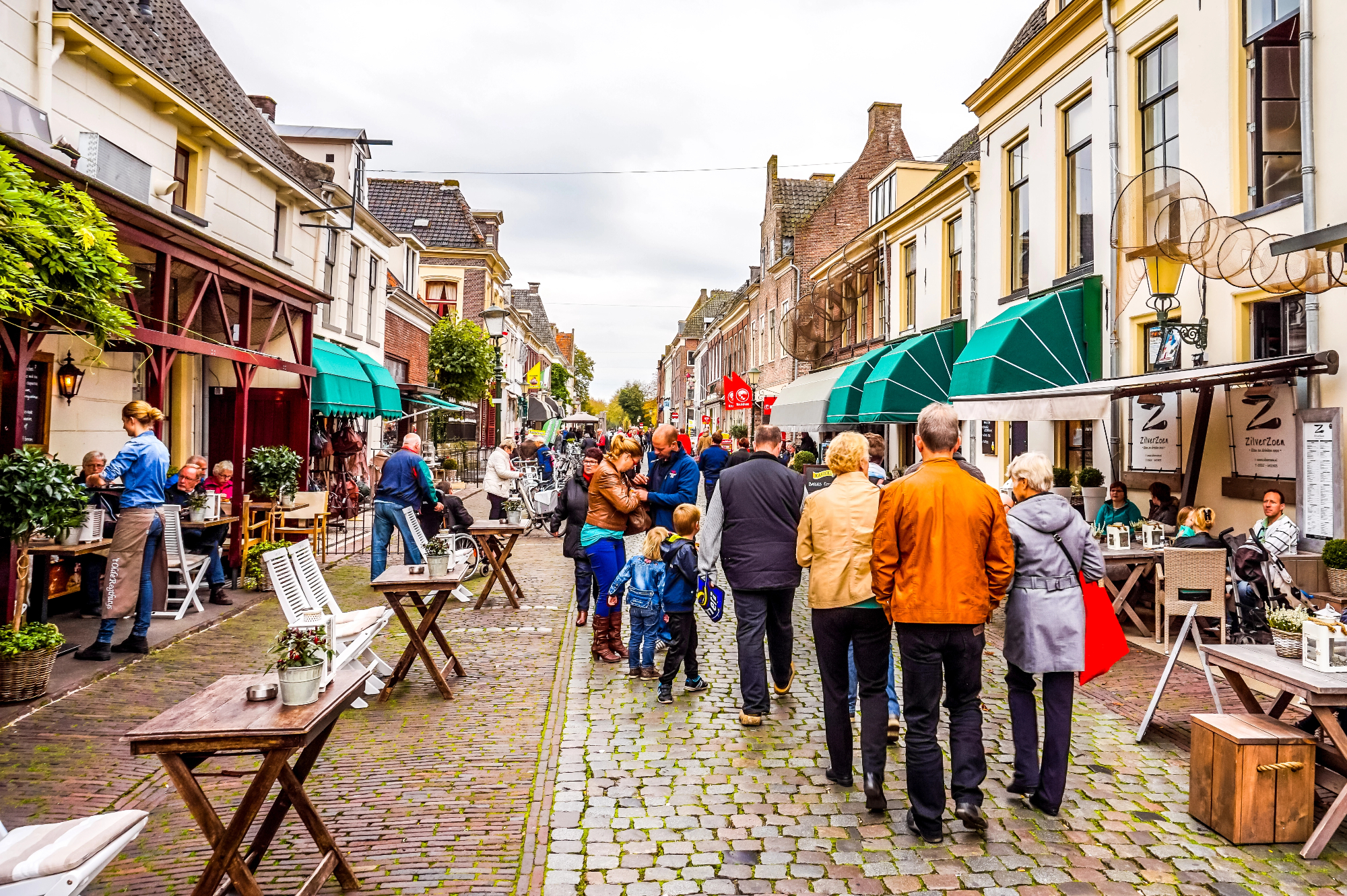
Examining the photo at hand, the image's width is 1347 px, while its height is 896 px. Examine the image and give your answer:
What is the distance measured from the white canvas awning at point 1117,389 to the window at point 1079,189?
322 centimetres

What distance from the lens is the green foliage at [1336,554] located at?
705 centimetres

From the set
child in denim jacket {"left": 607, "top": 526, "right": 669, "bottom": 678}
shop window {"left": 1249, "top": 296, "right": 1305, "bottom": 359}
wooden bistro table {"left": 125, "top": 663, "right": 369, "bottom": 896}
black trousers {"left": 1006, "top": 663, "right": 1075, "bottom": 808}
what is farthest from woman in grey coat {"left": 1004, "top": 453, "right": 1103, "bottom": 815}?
shop window {"left": 1249, "top": 296, "right": 1305, "bottom": 359}

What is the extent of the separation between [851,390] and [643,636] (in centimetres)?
1302

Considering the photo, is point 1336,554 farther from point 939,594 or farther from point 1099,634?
point 939,594

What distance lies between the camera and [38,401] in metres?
8.91

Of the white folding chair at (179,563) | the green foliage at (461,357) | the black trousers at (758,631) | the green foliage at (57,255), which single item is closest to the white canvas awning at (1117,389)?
the black trousers at (758,631)

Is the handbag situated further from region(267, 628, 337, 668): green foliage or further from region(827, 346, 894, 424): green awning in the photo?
region(827, 346, 894, 424): green awning

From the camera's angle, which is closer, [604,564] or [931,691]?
[931,691]

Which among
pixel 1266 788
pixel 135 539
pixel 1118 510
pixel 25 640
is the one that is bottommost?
pixel 1266 788

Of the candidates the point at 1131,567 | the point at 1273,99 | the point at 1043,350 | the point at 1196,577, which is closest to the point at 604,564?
the point at 1196,577

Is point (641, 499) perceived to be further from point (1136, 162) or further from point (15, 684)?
point (1136, 162)

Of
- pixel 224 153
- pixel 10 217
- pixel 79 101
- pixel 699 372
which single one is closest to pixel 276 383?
pixel 224 153

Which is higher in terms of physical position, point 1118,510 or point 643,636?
point 1118,510

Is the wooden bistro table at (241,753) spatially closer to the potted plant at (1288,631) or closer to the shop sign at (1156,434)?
the potted plant at (1288,631)
